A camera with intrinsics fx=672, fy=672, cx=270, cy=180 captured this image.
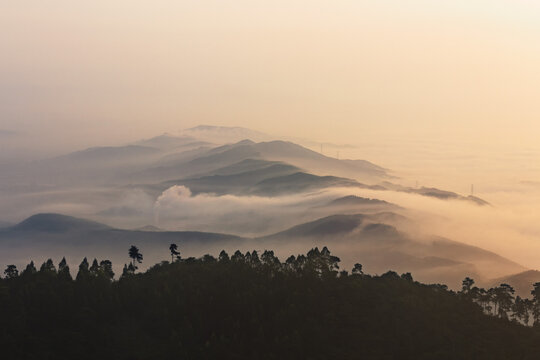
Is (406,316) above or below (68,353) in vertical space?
above

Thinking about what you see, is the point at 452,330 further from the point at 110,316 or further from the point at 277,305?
the point at 110,316

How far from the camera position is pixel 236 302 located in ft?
648

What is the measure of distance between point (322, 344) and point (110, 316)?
62.0m

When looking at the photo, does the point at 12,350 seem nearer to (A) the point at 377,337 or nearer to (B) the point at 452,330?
(A) the point at 377,337

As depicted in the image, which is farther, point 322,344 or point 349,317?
point 349,317

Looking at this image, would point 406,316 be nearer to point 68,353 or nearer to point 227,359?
point 227,359

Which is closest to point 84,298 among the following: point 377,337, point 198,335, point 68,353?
point 68,353

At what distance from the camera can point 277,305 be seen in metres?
197

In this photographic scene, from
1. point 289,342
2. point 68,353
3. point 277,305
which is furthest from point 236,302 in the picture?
point 68,353

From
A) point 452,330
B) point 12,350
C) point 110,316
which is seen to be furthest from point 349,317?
point 12,350

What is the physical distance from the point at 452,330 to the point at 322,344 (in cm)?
3859

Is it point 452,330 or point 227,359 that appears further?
point 452,330

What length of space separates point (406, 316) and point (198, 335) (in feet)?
198

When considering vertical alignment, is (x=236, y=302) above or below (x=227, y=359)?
above
